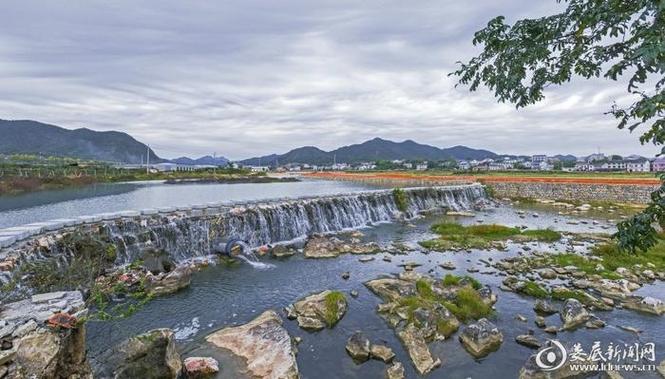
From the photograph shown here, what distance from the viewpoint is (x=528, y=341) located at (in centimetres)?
923

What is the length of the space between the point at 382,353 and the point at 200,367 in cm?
422

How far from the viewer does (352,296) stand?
12680mm

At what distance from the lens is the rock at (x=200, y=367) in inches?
303

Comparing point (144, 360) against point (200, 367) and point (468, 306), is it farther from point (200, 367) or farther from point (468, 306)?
point (468, 306)

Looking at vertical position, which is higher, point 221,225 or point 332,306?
point 221,225

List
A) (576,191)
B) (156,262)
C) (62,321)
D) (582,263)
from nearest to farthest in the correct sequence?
(62,321)
(156,262)
(582,263)
(576,191)

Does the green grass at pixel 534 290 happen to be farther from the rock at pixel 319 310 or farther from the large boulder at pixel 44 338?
the large boulder at pixel 44 338

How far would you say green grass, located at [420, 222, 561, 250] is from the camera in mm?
20594

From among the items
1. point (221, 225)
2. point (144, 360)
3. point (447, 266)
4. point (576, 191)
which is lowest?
point (447, 266)

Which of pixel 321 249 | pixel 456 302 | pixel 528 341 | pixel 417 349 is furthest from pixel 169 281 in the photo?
pixel 528 341

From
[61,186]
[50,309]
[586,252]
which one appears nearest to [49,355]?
[50,309]

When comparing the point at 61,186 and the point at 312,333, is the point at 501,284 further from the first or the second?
the point at 61,186

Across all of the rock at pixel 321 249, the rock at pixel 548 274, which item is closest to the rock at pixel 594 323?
the rock at pixel 548 274

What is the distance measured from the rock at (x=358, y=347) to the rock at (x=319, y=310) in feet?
A: 4.17
